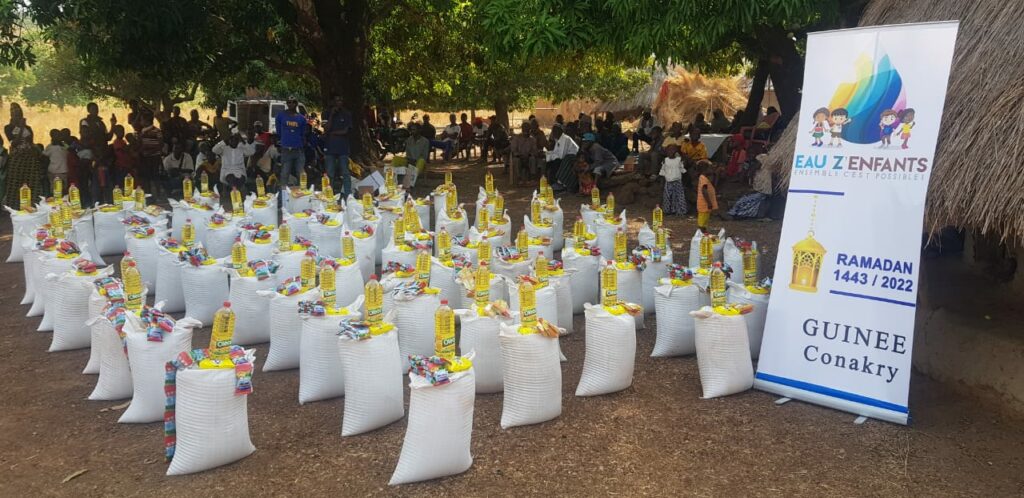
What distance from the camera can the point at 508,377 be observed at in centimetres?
423

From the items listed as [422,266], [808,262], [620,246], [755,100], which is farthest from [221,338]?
[755,100]

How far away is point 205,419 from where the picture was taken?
3.66 meters

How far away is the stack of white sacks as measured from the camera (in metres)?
3.74

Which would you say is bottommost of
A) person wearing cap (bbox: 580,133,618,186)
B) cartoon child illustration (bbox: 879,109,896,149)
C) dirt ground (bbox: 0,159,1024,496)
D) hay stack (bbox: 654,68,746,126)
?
dirt ground (bbox: 0,159,1024,496)

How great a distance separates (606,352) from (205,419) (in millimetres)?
2219

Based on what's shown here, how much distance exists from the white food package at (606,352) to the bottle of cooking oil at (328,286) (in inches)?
59.1

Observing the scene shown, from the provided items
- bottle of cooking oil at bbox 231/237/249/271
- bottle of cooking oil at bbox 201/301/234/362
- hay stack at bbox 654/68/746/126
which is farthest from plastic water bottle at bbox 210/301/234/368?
hay stack at bbox 654/68/746/126

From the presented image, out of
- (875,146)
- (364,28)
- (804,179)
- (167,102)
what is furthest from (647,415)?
(167,102)

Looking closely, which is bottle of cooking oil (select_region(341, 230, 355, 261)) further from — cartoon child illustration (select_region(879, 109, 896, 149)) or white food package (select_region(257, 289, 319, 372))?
cartoon child illustration (select_region(879, 109, 896, 149))

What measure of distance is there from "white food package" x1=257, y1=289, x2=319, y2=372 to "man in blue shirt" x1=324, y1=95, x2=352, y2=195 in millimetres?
6467

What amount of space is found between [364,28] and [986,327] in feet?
37.4

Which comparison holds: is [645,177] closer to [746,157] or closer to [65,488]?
[746,157]

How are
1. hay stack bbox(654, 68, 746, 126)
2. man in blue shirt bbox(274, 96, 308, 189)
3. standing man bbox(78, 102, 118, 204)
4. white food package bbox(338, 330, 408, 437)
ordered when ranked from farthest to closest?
hay stack bbox(654, 68, 746, 126) < man in blue shirt bbox(274, 96, 308, 189) < standing man bbox(78, 102, 118, 204) < white food package bbox(338, 330, 408, 437)

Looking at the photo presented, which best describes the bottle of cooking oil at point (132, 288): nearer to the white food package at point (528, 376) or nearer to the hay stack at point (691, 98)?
the white food package at point (528, 376)
